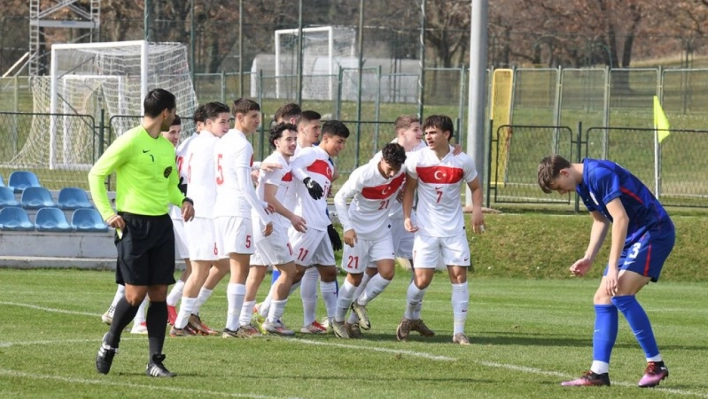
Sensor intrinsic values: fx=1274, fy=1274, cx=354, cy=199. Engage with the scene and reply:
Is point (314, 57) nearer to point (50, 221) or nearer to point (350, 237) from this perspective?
point (50, 221)

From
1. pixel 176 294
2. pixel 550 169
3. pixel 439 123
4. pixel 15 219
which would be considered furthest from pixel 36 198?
pixel 550 169

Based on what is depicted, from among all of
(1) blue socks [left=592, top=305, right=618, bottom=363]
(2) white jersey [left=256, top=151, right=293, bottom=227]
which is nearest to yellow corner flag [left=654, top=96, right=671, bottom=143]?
(2) white jersey [left=256, top=151, right=293, bottom=227]

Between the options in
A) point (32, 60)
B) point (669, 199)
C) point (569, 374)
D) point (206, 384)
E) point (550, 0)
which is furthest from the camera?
point (550, 0)

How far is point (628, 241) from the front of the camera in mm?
8984

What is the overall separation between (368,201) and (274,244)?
104 centimetres

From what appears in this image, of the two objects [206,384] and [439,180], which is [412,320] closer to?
[439,180]

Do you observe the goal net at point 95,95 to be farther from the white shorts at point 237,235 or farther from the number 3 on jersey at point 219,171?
the white shorts at point 237,235

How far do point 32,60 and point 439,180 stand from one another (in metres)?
32.9

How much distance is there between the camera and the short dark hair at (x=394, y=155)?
37.1ft

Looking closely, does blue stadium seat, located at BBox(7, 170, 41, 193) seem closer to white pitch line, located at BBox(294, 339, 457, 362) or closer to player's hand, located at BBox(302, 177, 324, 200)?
player's hand, located at BBox(302, 177, 324, 200)

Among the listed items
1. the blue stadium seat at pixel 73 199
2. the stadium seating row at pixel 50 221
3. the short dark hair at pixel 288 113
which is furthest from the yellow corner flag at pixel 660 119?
the short dark hair at pixel 288 113

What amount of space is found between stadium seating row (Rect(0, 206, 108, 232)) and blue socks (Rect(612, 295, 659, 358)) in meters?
12.8

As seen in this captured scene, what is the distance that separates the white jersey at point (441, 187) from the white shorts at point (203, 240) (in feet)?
6.20

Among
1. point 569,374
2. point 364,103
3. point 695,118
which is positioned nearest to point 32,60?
point 364,103
